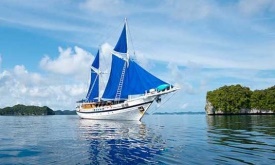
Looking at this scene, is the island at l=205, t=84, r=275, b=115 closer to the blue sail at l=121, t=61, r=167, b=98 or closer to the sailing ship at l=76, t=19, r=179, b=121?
the sailing ship at l=76, t=19, r=179, b=121

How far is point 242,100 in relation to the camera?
5546 inches

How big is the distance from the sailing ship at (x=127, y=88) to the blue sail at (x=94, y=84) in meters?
13.0

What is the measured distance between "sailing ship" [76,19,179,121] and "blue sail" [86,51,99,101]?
13.0 meters

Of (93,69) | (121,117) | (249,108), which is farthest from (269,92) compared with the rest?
(121,117)

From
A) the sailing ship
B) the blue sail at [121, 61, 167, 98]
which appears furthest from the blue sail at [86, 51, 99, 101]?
the blue sail at [121, 61, 167, 98]

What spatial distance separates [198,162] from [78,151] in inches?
308

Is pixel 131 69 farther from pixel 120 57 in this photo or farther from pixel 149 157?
pixel 149 157

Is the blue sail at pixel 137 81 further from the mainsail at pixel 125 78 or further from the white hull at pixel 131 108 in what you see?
the white hull at pixel 131 108

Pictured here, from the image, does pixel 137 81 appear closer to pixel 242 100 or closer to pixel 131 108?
pixel 131 108

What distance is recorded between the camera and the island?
13888cm

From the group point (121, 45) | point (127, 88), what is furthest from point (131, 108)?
point (121, 45)

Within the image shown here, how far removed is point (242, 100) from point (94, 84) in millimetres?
76660

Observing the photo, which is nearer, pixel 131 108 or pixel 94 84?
pixel 131 108

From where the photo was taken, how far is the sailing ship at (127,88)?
64125 mm
